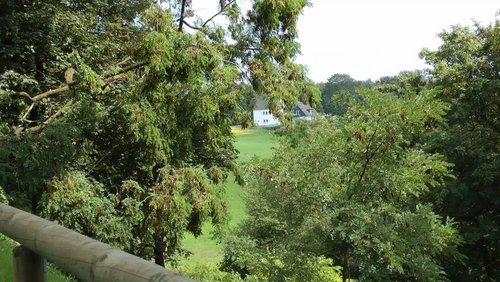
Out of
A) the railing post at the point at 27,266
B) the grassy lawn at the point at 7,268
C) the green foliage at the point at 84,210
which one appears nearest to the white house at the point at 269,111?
the green foliage at the point at 84,210

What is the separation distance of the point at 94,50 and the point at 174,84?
2.23 meters

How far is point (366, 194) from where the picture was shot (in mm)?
9406

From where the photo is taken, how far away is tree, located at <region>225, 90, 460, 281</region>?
8.48m

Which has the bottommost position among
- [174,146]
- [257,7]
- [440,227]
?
[440,227]

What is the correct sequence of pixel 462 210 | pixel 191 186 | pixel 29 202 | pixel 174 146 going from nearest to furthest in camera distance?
1. pixel 29 202
2. pixel 191 186
3. pixel 174 146
4. pixel 462 210

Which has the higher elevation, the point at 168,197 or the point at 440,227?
the point at 168,197

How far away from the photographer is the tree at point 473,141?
1482cm

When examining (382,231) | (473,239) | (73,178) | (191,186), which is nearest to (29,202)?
(73,178)

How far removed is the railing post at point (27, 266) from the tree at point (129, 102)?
6.03 meters

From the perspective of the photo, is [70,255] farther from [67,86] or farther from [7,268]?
[67,86]

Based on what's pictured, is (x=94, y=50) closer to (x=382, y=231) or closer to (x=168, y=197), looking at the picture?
(x=168, y=197)

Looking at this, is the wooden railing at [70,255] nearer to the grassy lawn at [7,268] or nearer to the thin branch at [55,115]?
the grassy lawn at [7,268]

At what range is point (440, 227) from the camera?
9359mm

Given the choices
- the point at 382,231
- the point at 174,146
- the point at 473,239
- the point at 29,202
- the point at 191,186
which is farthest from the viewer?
the point at 473,239
